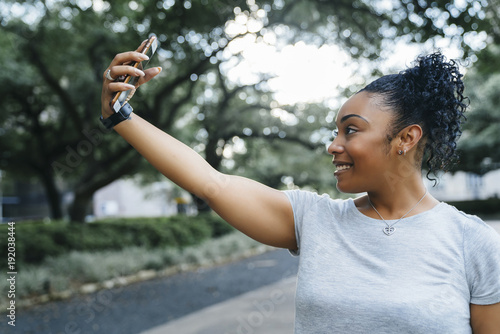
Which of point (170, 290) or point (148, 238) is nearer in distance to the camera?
point (170, 290)

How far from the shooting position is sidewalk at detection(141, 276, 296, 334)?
18.5 feet

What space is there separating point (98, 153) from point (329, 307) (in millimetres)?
15158

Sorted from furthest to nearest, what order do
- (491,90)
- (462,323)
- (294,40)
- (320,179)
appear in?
(320,179) → (491,90) → (294,40) → (462,323)

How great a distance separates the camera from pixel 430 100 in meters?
1.51

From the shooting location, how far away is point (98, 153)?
50.9ft

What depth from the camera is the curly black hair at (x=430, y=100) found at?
151 cm

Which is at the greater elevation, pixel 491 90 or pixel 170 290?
pixel 491 90

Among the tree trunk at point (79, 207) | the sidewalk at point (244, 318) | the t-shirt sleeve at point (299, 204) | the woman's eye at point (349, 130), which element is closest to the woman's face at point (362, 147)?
the woman's eye at point (349, 130)

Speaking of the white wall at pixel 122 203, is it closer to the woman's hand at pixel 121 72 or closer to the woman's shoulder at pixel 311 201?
the woman's shoulder at pixel 311 201

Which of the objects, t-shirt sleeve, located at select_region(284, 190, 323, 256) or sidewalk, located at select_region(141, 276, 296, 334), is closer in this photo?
t-shirt sleeve, located at select_region(284, 190, 323, 256)

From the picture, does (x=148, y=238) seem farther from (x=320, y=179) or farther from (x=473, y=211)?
(x=473, y=211)

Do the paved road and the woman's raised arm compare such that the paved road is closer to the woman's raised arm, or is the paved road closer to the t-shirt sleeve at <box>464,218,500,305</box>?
the woman's raised arm

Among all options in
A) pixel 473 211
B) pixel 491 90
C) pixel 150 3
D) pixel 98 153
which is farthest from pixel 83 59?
pixel 473 211

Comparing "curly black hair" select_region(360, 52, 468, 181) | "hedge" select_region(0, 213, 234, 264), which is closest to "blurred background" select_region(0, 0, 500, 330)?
"hedge" select_region(0, 213, 234, 264)
